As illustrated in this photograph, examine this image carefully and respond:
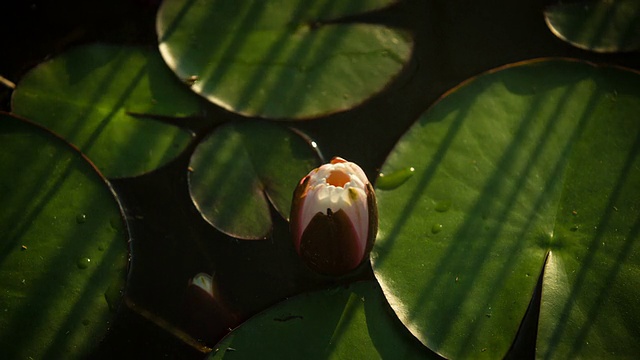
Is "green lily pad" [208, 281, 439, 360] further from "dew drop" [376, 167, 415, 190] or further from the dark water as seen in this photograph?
"dew drop" [376, 167, 415, 190]

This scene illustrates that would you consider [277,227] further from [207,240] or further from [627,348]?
[627,348]

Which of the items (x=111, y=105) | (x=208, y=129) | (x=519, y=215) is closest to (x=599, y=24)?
(x=519, y=215)

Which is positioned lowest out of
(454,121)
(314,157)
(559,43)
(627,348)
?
(627,348)

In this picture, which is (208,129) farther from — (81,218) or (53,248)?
(53,248)

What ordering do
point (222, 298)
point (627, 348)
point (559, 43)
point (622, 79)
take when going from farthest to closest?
point (559, 43) → point (622, 79) → point (222, 298) → point (627, 348)

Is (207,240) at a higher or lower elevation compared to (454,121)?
lower

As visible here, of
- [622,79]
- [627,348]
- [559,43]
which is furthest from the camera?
[559,43]

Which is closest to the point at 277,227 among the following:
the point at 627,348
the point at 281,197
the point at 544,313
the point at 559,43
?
the point at 281,197

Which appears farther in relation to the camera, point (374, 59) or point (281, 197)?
point (374, 59)
